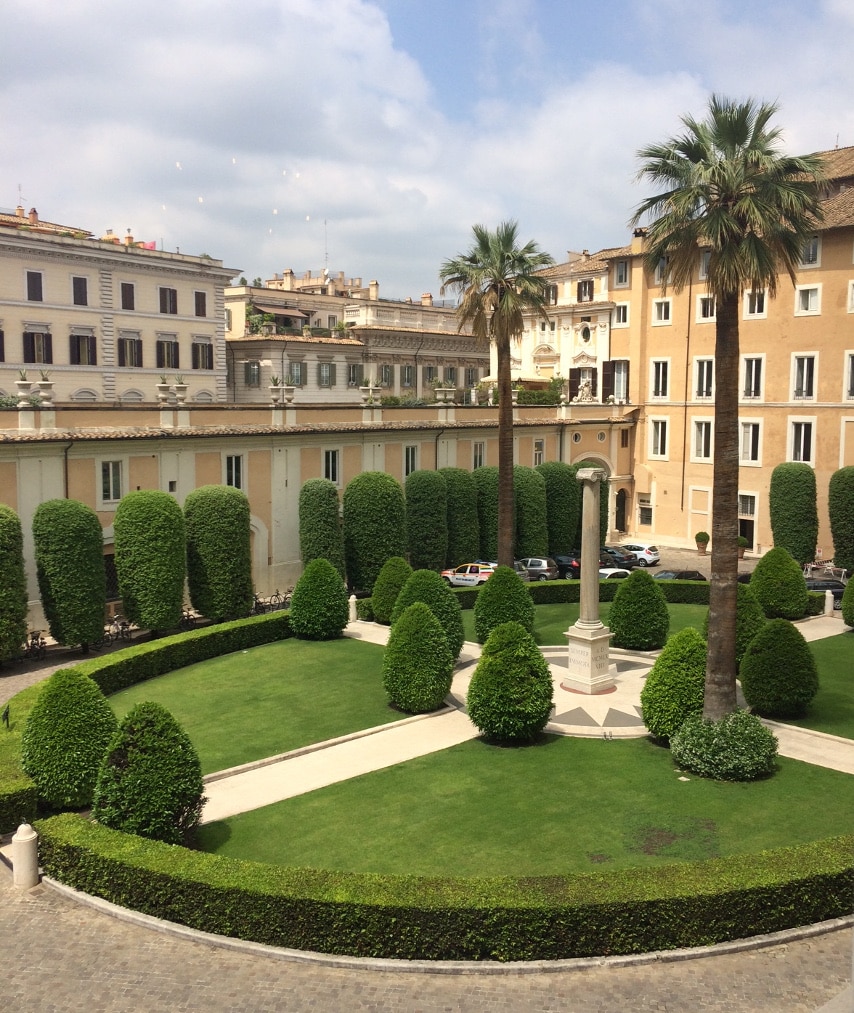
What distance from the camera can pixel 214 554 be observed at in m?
35.0

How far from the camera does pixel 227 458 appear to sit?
4009cm

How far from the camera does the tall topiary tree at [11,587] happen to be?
29.6m

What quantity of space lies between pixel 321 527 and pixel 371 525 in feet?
6.66

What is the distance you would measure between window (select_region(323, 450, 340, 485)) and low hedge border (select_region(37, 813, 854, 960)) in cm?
3021

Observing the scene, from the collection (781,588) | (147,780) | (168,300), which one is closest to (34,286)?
(168,300)

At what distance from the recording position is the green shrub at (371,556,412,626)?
34125 mm

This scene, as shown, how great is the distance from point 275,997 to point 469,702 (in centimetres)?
1106

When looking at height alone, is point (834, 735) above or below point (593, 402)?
below

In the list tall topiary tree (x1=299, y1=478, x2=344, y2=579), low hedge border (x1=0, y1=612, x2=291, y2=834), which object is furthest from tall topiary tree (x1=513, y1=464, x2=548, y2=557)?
low hedge border (x1=0, y1=612, x2=291, y2=834)

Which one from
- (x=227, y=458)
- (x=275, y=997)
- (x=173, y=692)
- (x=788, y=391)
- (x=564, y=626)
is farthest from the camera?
(x=788, y=391)

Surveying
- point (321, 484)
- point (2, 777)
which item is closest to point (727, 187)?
point (2, 777)

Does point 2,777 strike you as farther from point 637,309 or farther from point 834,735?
point 637,309

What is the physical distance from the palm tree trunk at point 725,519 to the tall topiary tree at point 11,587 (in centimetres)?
2061

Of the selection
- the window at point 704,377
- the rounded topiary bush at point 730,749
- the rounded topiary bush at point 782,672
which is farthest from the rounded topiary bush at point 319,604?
the window at point 704,377
